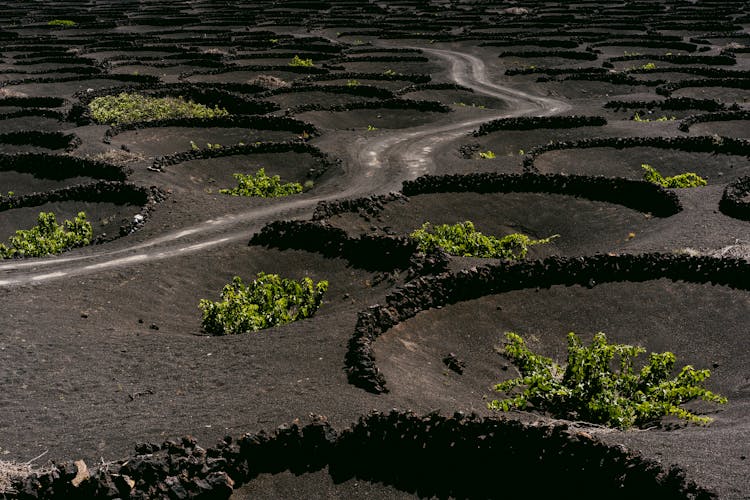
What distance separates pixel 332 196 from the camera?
102 ft

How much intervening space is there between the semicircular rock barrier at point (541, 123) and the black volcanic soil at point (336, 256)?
0.68 meters

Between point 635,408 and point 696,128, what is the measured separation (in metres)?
29.5

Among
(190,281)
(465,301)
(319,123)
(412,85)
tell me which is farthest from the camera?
(412,85)

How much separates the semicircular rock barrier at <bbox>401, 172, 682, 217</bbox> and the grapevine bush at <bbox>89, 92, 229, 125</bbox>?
18815 mm

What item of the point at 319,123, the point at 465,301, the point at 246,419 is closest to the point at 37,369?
the point at 246,419

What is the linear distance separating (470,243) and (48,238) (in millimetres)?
14319

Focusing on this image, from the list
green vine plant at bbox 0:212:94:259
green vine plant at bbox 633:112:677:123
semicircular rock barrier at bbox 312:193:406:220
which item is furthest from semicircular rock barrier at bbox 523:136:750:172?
green vine plant at bbox 0:212:94:259

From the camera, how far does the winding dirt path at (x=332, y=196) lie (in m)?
23.1

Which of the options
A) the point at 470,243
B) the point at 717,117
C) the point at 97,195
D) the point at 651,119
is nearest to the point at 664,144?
the point at 717,117

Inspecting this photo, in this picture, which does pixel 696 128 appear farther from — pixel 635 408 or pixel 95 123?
pixel 95 123

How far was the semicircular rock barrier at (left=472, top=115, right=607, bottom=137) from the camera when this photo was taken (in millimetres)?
40938

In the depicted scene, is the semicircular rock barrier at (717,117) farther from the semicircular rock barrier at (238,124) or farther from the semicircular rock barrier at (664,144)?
the semicircular rock barrier at (238,124)

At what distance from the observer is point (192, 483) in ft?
38.1

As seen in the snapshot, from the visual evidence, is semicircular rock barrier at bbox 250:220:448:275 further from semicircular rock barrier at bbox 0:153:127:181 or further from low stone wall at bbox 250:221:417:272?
semicircular rock barrier at bbox 0:153:127:181
